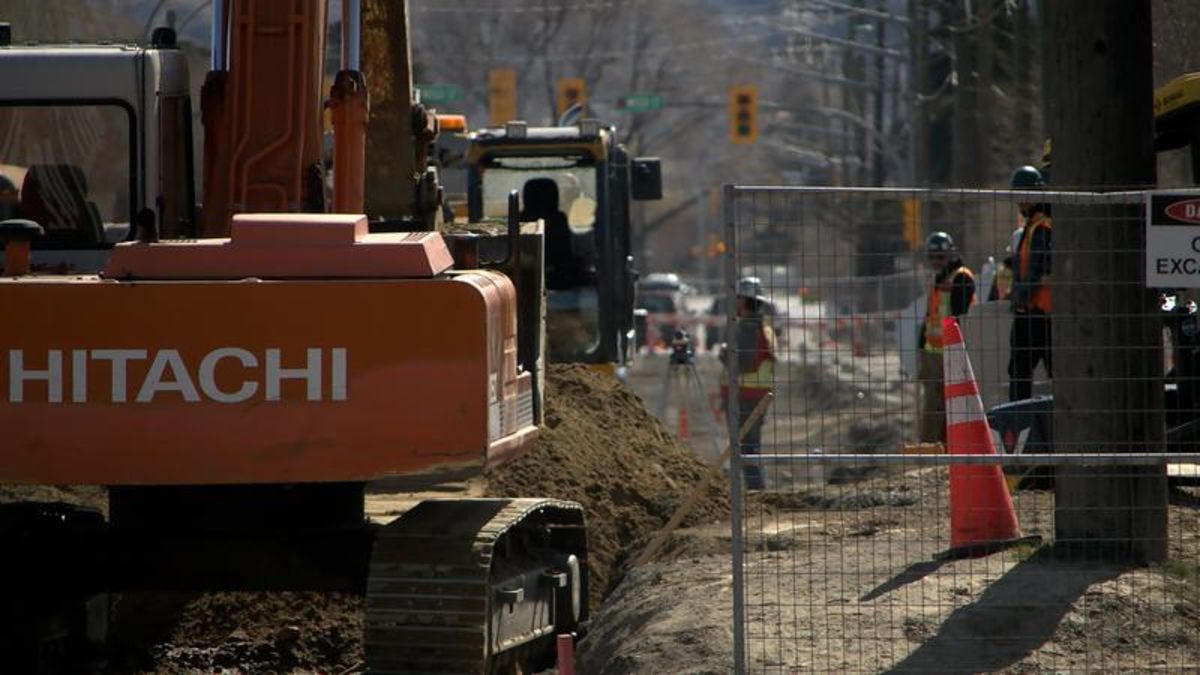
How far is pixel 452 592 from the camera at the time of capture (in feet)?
25.3

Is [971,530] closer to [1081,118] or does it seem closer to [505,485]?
[1081,118]

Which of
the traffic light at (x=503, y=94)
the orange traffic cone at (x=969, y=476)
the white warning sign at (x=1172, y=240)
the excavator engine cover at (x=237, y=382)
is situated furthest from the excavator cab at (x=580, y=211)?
the traffic light at (x=503, y=94)

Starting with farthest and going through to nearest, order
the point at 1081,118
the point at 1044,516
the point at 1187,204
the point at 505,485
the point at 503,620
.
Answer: the point at 505,485
the point at 1044,516
the point at 1081,118
the point at 503,620
the point at 1187,204

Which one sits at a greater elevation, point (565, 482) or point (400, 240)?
point (400, 240)

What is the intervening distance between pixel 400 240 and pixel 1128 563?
337 cm

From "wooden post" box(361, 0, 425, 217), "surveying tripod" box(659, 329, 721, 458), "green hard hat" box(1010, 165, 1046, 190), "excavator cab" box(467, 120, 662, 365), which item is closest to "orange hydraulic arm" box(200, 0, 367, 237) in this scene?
"wooden post" box(361, 0, 425, 217)

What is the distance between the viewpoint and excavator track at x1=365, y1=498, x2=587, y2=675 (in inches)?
302

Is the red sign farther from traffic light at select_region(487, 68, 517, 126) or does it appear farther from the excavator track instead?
traffic light at select_region(487, 68, 517, 126)

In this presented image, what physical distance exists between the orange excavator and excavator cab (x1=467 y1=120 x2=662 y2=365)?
11.5m

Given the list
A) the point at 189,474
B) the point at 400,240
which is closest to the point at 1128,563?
the point at 400,240

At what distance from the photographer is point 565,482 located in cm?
1423

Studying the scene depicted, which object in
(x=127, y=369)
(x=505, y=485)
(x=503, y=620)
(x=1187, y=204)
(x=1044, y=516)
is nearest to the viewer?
(x=127, y=369)

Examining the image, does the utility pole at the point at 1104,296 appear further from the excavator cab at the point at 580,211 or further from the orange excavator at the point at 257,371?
the excavator cab at the point at 580,211

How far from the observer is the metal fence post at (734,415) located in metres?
7.38
